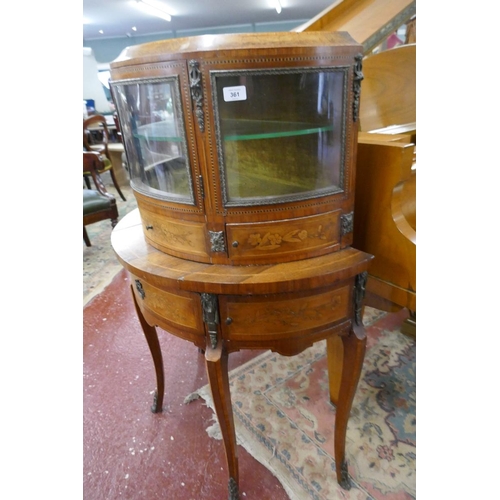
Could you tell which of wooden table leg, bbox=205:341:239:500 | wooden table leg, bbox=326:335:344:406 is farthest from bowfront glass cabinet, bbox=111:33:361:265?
wooden table leg, bbox=326:335:344:406

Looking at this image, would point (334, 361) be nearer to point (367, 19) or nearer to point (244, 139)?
point (244, 139)

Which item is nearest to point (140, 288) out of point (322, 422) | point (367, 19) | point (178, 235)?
point (178, 235)

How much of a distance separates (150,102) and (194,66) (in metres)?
0.19

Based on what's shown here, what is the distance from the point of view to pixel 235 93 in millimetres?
832

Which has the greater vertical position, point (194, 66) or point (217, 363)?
point (194, 66)

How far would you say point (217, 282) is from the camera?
927 mm

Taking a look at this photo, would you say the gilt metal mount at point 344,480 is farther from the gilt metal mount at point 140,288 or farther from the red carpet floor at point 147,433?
the gilt metal mount at point 140,288

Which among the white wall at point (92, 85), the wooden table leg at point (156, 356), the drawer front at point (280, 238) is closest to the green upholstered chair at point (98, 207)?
the wooden table leg at point (156, 356)

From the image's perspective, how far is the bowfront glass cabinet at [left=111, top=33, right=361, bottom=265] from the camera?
81cm

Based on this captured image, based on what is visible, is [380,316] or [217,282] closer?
[217,282]
